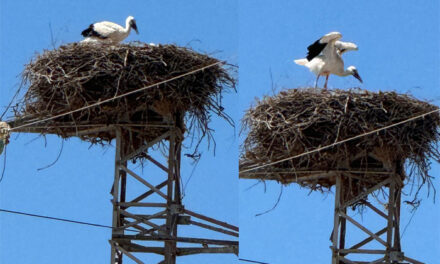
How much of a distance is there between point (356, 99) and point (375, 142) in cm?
58

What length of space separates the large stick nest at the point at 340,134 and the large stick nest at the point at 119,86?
57 centimetres

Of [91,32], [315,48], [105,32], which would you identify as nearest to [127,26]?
[105,32]

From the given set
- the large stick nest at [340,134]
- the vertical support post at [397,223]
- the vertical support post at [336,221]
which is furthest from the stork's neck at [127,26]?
the vertical support post at [397,223]

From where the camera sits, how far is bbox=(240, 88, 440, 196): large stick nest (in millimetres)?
17484

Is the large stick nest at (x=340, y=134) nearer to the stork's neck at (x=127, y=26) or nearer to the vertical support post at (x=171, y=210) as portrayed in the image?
the vertical support post at (x=171, y=210)

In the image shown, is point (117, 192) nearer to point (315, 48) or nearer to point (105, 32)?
point (105, 32)

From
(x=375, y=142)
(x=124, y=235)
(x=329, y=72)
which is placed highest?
(x=329, y=72)

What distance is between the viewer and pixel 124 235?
1712 cm

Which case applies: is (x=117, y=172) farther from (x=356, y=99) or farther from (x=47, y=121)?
(x=356, y=99)

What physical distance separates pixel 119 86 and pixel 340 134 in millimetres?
2478

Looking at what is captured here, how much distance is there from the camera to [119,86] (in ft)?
57.1

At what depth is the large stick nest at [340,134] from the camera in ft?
57.4

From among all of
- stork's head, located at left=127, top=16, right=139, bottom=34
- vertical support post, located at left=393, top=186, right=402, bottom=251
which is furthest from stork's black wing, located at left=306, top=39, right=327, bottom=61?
vertical support post, located at left=393, top=186, right=402, bottom=251

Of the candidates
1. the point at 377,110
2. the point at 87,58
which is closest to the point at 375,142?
the point at 377,110
